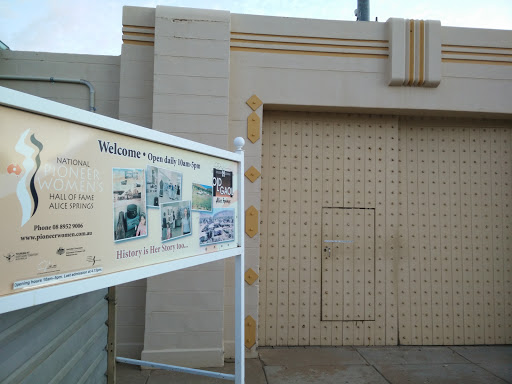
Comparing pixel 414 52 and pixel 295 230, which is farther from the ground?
pixel 414 52

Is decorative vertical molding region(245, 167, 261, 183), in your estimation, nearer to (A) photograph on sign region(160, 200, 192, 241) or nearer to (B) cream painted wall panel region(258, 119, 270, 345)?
(B) cream painted wall panel region(258, 119, 270, 345)

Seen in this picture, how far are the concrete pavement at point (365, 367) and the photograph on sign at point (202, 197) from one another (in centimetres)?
227

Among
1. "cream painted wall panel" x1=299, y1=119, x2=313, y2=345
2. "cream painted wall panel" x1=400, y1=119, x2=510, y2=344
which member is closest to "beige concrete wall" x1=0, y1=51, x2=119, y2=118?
"cream painted wall panel" x1=299, y1=119, x2=313, y2=345

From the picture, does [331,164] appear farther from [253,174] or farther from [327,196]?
[253,174]

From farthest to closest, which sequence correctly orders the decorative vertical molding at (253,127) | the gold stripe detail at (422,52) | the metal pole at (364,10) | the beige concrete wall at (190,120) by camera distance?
the metal pole at (364,10) → the gold stripe detail at (422,52) → the decorative vertical molding at (253,127) → the beige concrete wall at (190,120)

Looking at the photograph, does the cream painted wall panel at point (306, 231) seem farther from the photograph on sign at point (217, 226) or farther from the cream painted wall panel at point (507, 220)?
the cream painted wall panel at point (507, 220)

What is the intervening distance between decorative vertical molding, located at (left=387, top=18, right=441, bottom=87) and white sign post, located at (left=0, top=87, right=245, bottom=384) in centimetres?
313

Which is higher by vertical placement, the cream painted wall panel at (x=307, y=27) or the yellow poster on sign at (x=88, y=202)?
the cream painted wall panel at (x=307, y=27)

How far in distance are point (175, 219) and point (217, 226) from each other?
1.69ft

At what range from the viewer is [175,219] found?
252 centimetres

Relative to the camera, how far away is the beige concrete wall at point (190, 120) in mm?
4559

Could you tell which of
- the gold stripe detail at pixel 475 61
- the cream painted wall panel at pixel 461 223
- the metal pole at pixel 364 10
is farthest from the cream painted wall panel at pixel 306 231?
the metal pole at pixel 364 10

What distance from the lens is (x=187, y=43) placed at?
4.76 meters

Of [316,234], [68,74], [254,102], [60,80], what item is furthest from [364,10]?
[60,80]
